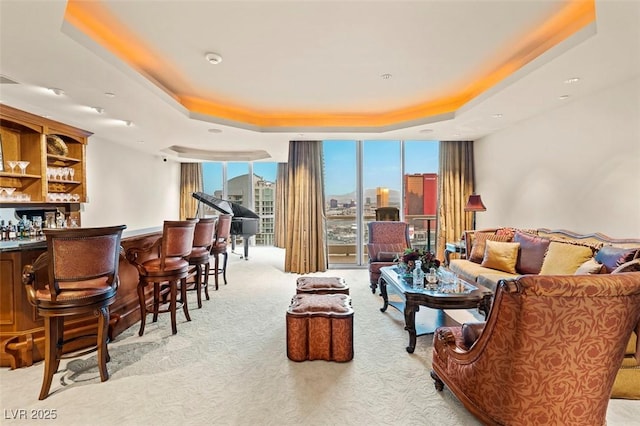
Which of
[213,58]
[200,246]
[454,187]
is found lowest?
[200,246]

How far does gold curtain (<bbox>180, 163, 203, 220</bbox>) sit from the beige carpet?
242 inches

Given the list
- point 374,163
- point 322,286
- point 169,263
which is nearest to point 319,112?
point 374,163

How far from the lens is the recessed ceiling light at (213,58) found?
9.59 ft

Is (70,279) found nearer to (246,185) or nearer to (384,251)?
(384,251)

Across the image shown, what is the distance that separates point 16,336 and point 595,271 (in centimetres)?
500

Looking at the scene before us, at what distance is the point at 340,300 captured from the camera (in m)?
2.87

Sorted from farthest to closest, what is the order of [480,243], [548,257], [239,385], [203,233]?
[480,243], [203,233], [548,257], [239,385]

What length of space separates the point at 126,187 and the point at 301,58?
5.11 meters

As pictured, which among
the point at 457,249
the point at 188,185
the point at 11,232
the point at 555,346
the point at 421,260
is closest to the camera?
the point at 555,346

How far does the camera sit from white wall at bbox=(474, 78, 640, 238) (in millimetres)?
3152

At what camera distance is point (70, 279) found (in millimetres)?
2125

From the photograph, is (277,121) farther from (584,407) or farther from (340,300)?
(584,407)

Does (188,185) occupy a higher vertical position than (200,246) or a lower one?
higher

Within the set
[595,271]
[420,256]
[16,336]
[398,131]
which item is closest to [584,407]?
[595,271]
